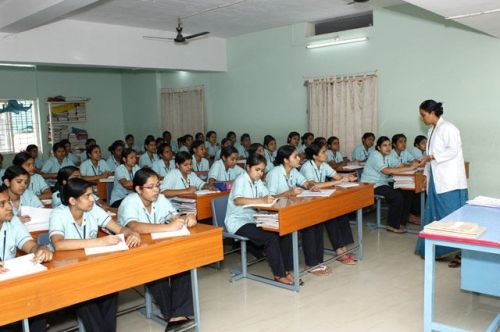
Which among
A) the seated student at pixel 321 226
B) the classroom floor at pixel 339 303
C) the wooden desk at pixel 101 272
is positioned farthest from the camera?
the seated student at pixel 321 226

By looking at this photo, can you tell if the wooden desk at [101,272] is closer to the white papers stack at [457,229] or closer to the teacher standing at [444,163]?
the white papers stack at [457,229]

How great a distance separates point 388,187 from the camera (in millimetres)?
5770

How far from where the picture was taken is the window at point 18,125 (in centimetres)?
950

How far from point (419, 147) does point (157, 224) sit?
455cm

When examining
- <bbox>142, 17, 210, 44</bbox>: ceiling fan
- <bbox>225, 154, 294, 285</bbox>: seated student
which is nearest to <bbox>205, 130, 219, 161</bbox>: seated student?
<bbox>142, 17, 210, 44</bbox>: ceiling fan

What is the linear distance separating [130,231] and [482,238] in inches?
79.5

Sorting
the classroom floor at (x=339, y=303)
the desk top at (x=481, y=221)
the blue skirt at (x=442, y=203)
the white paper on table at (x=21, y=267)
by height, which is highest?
the desk top at (x=481, y=221)

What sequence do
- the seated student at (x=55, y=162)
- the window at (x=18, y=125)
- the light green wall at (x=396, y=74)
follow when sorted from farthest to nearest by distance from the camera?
the window at (x=18, y=125) < the seated student at (x=55, y=162) < the light green wall at (x=396, y=74)

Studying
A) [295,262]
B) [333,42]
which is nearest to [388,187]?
[295,262]

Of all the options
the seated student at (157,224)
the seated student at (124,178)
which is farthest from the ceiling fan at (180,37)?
the seated student at (157,224)

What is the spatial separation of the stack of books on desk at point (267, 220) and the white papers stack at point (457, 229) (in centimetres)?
129

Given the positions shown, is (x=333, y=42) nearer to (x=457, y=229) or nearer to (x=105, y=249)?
(x=457, y=229)

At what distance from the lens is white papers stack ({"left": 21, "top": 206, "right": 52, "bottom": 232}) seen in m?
3.30

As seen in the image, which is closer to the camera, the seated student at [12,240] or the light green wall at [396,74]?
the seated student at [12,240]
